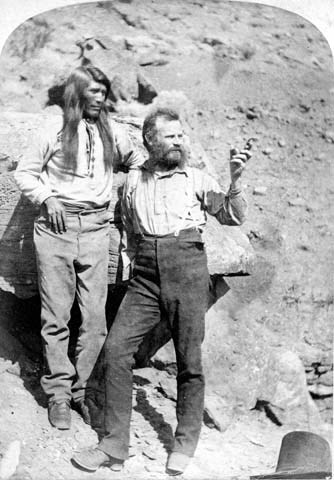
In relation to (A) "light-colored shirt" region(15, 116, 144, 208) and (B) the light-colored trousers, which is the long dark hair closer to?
(A) "light-colored shirt" region(15, 116, 144, 208)

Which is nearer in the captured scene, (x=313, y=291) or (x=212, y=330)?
(x=212, y=330)

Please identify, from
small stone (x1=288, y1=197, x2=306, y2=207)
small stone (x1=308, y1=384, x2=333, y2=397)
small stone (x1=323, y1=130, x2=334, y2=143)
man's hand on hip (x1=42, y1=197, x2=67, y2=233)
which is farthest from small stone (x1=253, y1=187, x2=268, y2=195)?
man's hand on hip (x1=42, y1=197, x2=67, y2=233)

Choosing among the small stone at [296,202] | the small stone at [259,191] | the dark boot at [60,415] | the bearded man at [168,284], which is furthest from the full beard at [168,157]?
the small stone at [296,202]

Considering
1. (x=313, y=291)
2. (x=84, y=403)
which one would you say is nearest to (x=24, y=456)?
(x=84, y=403)

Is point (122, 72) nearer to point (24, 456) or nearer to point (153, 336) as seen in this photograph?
point (153, 336)

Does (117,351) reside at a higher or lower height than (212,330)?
higher

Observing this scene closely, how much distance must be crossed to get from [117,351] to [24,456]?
897mm

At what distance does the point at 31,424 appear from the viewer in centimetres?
484

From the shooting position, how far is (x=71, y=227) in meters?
4.75

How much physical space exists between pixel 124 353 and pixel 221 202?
111 cm

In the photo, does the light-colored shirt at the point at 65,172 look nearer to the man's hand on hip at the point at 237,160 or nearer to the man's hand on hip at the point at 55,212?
the man's hand on hip at the point at 55,212

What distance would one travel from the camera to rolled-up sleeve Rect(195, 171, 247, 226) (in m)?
4.59

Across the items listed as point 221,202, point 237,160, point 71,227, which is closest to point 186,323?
point 221,202

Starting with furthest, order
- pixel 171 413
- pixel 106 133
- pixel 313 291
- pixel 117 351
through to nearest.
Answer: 1. pixel 313 291
2. pixel 171 413
3. pixel 106 133
4. pixel 117 351
